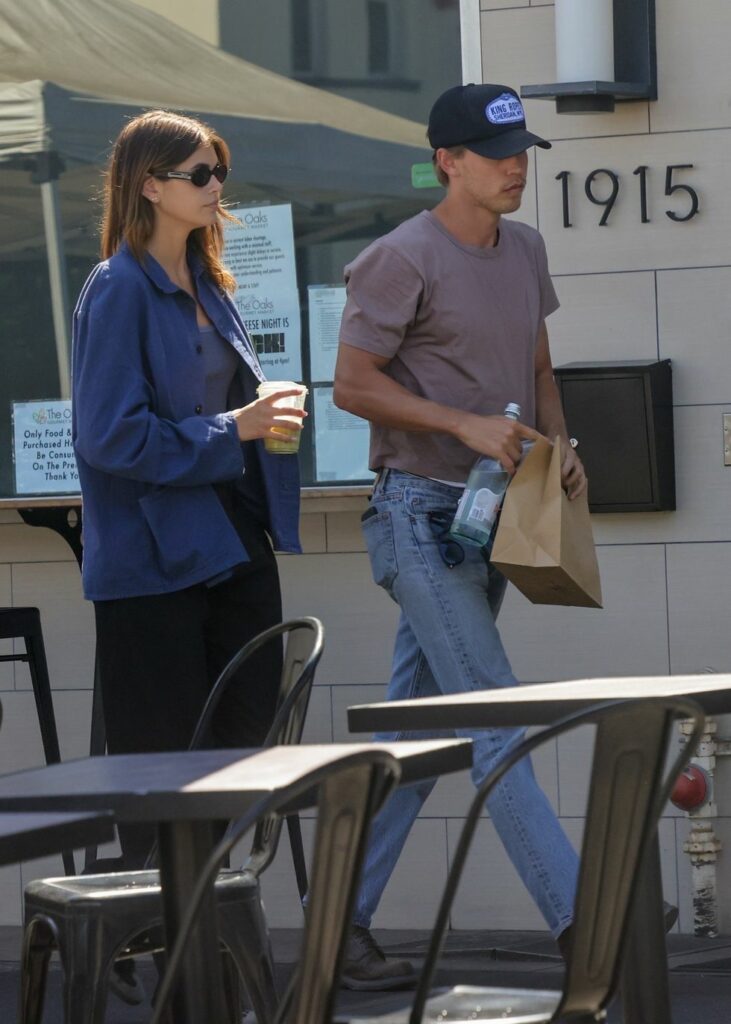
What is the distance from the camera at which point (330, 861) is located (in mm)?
1854

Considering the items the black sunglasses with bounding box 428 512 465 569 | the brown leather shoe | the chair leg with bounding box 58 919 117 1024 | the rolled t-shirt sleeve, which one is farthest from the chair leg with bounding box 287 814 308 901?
the chair leg with bounding box 58 919 117 1024

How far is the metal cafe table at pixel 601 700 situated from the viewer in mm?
2326

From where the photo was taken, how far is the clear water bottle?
3.65m

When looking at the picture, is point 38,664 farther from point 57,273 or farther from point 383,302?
point 383,302

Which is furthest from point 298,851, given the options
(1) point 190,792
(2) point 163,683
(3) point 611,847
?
(1) point 190,792

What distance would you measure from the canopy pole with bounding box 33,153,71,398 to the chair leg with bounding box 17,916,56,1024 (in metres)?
2.36

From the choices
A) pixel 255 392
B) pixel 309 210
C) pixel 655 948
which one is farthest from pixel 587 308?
pixel 655 948

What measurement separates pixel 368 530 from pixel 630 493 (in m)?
0.87

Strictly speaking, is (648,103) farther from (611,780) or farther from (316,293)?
(611,780)

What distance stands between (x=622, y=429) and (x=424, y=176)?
0.85 m

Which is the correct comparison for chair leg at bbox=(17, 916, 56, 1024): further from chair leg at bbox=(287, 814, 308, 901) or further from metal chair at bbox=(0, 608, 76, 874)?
metal chair at bbox=(0, 608, 76, 874)

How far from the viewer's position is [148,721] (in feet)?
11.8

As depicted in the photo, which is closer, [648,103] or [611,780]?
[611,780]

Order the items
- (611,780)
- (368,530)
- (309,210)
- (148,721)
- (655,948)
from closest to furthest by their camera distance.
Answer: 1. (611,780)
2. (655,948)
3. (148,721)
4. (368,530)
5. (309,210)
